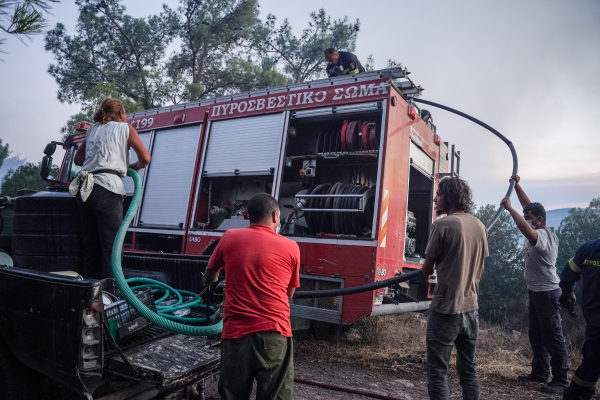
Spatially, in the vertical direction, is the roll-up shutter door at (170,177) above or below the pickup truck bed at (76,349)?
above

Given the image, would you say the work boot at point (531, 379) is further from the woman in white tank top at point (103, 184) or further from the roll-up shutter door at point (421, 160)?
the woman in white tank top at point (103, 184)

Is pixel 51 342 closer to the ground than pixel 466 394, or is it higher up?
higher up

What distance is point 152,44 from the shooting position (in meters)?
18.3

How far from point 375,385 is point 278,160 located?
9.20 ft

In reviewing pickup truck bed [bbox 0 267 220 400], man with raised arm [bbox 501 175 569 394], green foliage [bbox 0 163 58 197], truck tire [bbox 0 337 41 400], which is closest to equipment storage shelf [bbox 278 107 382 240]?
man with raised arm [bbox 501 175 569 394]

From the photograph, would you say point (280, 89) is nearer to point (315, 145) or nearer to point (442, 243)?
point (315, 145)

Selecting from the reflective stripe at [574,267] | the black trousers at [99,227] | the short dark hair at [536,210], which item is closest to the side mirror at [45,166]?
the black trousers at [99,227]

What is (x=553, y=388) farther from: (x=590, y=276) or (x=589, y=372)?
(x=590, y=276)

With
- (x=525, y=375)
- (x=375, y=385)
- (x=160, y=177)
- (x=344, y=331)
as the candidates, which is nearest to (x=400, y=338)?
(x=344, y=331)

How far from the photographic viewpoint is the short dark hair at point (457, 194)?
3051mm

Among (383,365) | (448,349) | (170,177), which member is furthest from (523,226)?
(170,177)

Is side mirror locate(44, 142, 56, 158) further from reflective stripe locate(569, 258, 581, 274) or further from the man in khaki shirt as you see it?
reflective stripe locate(569, 258, 581, 274)

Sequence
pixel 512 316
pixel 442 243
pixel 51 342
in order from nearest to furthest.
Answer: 1. pixel 51 342
2. pixel 442 243
3. pixel 512 316

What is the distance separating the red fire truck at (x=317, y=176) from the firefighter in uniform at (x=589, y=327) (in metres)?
1.79
